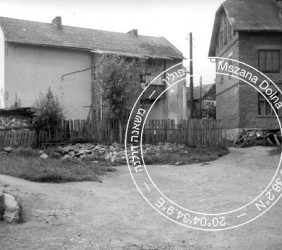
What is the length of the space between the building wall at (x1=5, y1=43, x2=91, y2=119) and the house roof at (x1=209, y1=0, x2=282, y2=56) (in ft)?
31.4

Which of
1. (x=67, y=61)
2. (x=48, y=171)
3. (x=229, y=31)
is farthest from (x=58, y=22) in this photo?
(x=48, y=171)

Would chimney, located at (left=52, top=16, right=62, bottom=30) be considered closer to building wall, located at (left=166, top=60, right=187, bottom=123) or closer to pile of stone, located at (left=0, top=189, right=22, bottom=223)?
building wall, located at (left=166, top=60, right=187, bottom=123)

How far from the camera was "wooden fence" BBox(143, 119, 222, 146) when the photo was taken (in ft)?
57.3

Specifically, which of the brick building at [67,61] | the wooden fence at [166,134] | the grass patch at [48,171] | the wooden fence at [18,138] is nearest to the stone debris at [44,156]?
the grass patch at [48,171]

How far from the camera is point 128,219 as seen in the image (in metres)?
6.00

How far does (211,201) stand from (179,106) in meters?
19.3

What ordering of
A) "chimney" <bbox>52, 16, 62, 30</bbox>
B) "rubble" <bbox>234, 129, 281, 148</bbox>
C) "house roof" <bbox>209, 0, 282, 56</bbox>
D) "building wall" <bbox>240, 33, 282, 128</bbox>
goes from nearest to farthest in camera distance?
"rubble" <bbox>234, 129, 281, 148</bbox> < "house roof" <bbox>209, 0, 282, 56</bbox> < "building wall" <bbox>240, 33, 282, 128</bbox> < "chimney" <bbox>52, 16, 62, 30</bbox>

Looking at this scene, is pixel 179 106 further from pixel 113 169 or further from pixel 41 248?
pixel 41 248

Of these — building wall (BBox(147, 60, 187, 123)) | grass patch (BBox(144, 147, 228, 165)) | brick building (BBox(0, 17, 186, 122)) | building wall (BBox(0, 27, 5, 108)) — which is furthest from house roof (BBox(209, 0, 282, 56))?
building wall (BBox(0, 27, 5, 108))

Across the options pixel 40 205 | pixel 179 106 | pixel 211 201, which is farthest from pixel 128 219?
pixel 179 106

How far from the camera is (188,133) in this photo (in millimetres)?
17484

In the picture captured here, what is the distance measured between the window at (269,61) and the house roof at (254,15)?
139 cm

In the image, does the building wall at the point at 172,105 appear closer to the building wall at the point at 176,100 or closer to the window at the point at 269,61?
the building wall at the point at 176,100

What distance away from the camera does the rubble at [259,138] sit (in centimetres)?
1975
